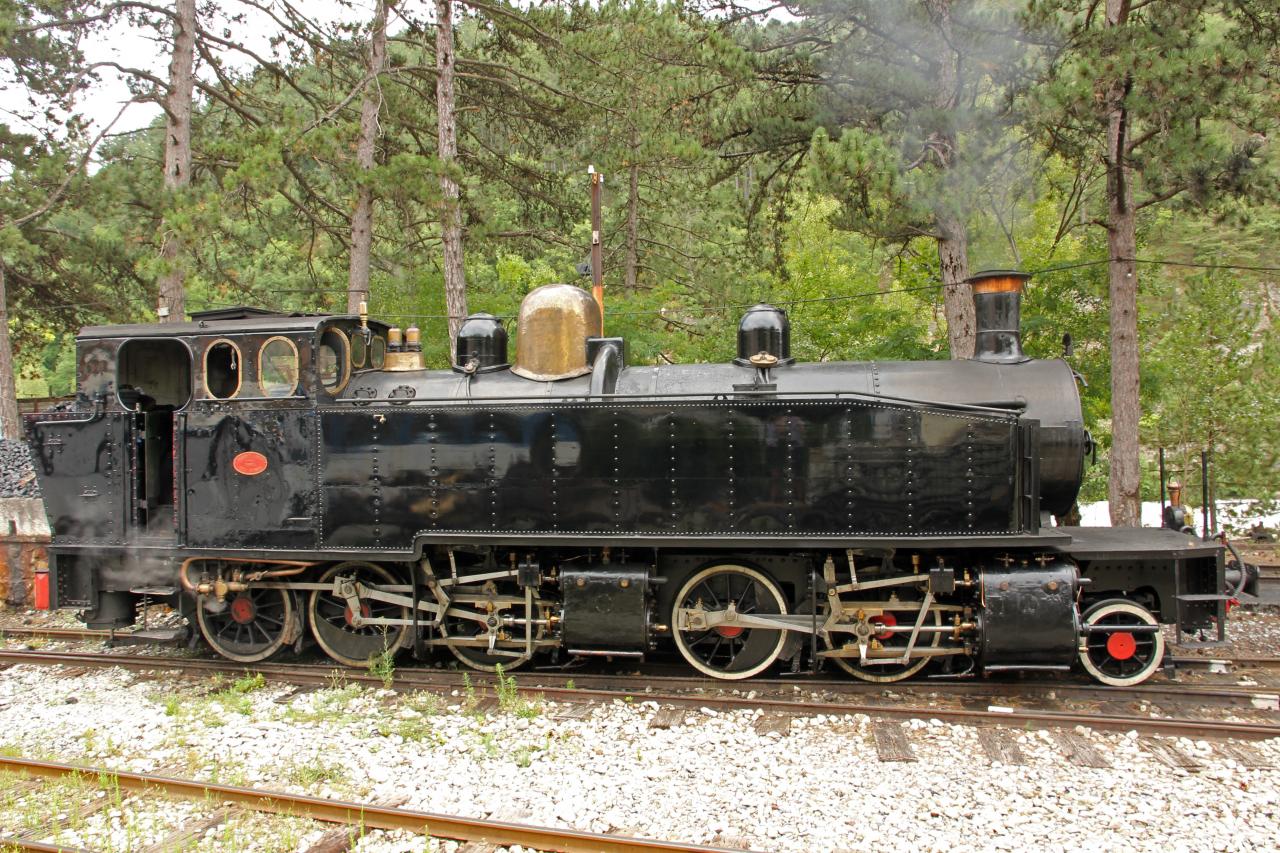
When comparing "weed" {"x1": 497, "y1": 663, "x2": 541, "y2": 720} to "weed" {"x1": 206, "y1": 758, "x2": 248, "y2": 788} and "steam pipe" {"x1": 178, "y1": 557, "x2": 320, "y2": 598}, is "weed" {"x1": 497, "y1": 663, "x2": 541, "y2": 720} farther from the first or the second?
"steam pipe" {"x1": 178, "y1": 557, "x2": 320, "y2": 598}

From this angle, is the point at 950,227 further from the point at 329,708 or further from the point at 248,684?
the point at 248,684

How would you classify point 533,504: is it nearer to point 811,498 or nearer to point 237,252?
point 811,498

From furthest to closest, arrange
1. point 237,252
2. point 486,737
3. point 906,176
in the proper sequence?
point 237,252
point 906,176
point 486,737

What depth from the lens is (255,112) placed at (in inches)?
616

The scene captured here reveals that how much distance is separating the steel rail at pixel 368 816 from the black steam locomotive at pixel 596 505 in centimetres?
212

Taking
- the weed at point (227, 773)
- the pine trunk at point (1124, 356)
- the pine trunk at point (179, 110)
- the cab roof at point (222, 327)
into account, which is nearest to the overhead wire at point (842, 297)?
the pine trunk at point (1124, 356)

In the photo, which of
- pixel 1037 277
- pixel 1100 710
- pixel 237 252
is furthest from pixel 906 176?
pixel 237 252

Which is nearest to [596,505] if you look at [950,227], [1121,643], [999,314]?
[999,314]

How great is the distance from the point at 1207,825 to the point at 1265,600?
3.71 meters

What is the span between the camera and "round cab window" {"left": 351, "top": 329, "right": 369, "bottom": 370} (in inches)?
A: 291

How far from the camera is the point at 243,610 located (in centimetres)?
739

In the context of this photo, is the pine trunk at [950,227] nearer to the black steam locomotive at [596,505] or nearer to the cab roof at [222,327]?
the black steam locomotive at [596,505]

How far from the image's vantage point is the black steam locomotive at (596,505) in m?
6.20

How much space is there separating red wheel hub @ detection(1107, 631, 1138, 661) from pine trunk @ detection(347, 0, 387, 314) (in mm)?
11190
